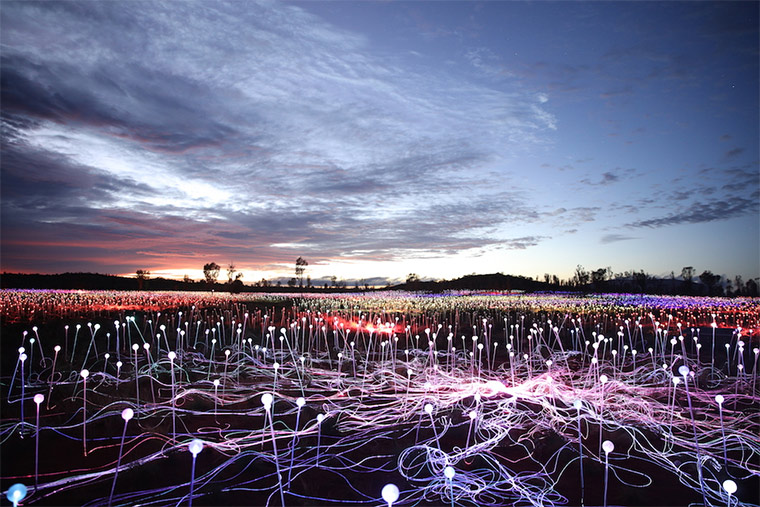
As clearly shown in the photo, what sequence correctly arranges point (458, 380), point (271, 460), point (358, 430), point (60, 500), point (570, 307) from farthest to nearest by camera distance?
point (570, 307) → point (458, 380) → point (358, 430) → point (271, 460) → point (60, 500)

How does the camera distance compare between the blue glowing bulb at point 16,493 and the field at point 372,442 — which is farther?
the field at point 372,442

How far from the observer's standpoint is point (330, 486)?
4.18 m

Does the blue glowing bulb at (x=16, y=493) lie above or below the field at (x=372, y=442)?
above

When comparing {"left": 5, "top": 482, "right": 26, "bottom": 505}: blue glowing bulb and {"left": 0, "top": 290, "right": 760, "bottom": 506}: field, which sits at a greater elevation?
{"left": 5, "top": 482, "right": 26, "bottom": 505}: blue glowing bulb

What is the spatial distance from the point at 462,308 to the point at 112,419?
57.8 feet

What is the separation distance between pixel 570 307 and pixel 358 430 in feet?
61.0

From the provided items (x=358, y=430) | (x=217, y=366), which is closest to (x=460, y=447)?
(x=358, y=430)

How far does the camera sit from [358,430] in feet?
19.1

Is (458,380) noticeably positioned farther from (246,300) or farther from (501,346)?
(246,300)

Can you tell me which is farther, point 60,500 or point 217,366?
point 217,366

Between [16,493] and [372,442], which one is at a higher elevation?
[16,493]

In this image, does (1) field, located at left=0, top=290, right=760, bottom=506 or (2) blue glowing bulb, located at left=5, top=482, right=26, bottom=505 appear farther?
(1) field, located at left=0, top=290, right=760, bottom=506

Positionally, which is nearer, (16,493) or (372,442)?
(16,493)

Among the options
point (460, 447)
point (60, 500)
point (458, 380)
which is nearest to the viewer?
point (60, 500)
